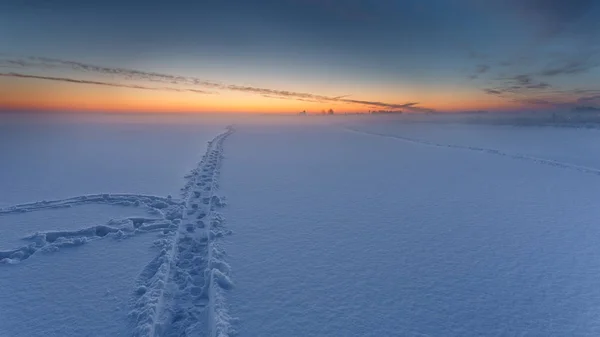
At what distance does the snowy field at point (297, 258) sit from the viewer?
125 inches

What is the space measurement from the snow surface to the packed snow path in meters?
0.24

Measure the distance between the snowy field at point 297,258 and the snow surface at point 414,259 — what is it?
0.02 meters

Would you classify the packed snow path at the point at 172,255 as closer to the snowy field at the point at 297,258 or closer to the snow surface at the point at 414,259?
the snowy field at the point at 297,258

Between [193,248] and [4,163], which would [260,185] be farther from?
[4,163]

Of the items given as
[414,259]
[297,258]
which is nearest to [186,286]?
[297,258]

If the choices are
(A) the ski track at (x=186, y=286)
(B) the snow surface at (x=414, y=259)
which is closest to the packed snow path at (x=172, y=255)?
(A) the ski track at (x=186, y=286)

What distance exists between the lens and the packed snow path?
3199 mm

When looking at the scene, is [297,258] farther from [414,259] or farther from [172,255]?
[172,255]

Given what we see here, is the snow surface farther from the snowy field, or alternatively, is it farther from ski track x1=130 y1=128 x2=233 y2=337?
ski track x1=130 y1=128 x2=233 y2=337

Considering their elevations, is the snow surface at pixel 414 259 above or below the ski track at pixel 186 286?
above

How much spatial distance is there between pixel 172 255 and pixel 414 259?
3.16 m

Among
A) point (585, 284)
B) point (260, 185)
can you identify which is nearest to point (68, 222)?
point (260, 185)

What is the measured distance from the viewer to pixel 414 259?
174 inches

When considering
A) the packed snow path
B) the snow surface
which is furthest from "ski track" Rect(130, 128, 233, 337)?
the snow surface
